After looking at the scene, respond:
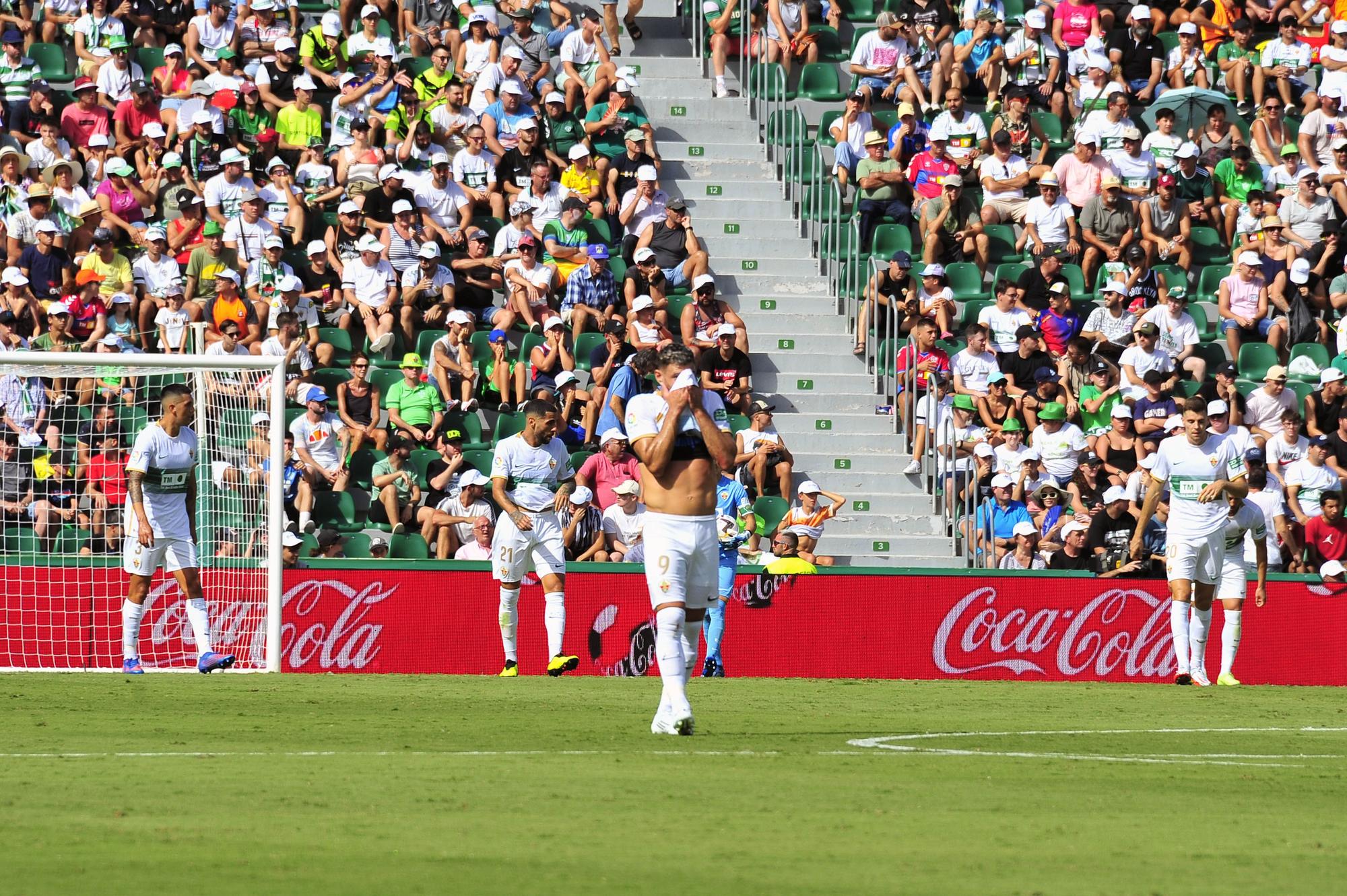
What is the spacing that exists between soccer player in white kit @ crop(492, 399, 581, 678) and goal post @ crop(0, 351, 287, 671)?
2104mm

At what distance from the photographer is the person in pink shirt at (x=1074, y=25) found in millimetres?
26641

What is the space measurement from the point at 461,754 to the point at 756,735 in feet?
6.71

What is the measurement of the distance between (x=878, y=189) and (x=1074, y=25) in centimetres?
432

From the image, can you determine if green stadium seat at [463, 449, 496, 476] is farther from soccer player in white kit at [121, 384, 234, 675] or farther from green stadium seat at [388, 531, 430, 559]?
soccer player in white kit at [121, 384, 234, 675]

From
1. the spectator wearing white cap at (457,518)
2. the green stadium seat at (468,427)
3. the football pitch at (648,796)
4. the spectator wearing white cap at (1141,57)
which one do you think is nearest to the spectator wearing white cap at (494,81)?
the green stadium seat at (468,427)

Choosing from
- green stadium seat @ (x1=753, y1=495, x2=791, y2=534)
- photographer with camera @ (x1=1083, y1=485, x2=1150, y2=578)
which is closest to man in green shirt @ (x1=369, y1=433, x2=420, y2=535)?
green stadium seat @ (x1=753, y1=495, x2=791, y2=534)

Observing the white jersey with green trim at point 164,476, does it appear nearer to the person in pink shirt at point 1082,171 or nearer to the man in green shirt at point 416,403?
the man in green shirt at point 416,403

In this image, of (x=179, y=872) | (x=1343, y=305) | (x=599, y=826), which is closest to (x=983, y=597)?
(x=1343, y=305)

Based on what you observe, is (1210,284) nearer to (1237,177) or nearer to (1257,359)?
(1257,359)

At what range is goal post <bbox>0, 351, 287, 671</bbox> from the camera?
18359 millimetres

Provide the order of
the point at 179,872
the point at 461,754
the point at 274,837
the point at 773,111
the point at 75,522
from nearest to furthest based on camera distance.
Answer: the point at 179,872 → the point at 274,837 → the point at 461,754 → the point at 75,522 → the point at 773,111

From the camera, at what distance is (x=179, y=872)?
6.59 metres

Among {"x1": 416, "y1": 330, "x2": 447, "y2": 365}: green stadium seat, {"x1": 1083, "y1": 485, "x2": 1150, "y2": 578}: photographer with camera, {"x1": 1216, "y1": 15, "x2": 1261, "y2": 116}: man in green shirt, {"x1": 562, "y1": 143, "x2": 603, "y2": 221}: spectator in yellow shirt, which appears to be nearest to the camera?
{"x1": 1083, "y1": 485, "x2": 1150, "y2": 578}: photographer with camera

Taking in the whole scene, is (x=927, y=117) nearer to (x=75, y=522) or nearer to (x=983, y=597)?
(x=983, y=597)
